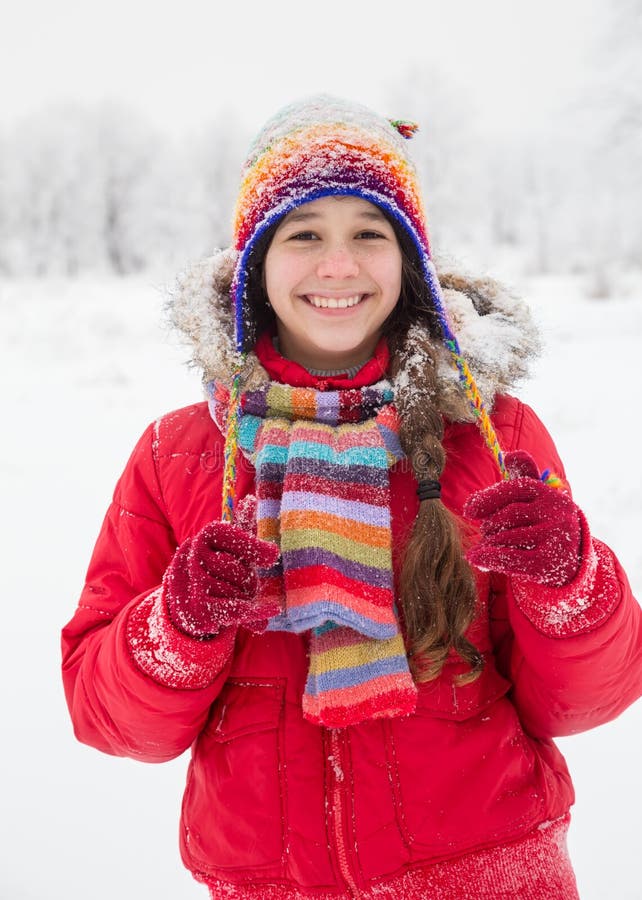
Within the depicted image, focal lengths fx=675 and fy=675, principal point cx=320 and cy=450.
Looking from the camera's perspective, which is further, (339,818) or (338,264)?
(338,264)

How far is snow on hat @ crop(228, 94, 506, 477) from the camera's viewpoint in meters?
1.53

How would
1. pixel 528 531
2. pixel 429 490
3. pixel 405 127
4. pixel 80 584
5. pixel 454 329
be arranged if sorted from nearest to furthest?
pixel 528 531, pixel 429 490, pixel 454 329, pixel 405 127, pixel 80 584

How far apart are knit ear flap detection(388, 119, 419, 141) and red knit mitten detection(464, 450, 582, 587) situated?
1112 mm

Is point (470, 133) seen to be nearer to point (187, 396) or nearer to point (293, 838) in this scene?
point (187, 396)

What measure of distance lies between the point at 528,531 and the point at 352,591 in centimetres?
38

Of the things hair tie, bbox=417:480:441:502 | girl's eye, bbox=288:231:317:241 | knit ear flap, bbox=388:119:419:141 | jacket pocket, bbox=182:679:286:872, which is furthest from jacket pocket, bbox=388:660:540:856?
knit ear flap, bbox=388:119:419:141

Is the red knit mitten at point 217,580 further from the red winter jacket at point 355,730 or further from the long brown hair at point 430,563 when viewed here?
the long brown hair at point 430,563

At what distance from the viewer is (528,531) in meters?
1.11

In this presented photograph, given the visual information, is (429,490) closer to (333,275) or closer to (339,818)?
(333,275)

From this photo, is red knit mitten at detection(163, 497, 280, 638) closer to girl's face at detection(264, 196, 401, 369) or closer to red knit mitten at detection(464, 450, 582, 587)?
red knit mitten at detection(464, 450, 582, 587)

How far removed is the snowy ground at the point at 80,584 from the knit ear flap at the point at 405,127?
0.59 meters

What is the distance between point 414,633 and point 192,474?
615 mm

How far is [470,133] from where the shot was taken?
2191 cm

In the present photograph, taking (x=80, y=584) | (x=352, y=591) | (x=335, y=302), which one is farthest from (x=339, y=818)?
(x=80, y=584)
